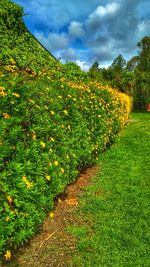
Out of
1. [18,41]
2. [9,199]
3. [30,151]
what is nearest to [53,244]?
[9,199]

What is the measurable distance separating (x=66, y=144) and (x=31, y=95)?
1.27 m

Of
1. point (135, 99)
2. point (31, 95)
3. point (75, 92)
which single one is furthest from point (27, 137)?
point (135, 99)

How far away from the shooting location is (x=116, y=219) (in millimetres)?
5348

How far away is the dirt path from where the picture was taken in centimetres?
418

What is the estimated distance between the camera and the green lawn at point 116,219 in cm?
435

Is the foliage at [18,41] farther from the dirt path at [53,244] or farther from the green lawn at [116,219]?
the dirt path at [53,244]

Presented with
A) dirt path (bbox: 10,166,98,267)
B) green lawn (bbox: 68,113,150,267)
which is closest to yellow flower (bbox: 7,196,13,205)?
dirt path (bbox: 10,166,98,267)

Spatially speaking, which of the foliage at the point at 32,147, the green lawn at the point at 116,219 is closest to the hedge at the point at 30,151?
the foliage at the point at 32,147

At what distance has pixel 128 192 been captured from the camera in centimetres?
655

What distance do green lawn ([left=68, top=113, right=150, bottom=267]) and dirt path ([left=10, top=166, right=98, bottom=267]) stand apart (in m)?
0.12

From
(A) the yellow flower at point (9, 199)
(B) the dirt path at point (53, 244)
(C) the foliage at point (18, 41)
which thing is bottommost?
(B) the dirt path at point (53, 244)

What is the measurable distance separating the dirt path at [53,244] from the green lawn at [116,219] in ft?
0.41

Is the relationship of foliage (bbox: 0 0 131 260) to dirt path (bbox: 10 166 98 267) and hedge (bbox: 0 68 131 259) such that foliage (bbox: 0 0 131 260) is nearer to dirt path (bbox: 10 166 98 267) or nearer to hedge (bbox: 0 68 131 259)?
hedge (bbox: 0 68 131 259)

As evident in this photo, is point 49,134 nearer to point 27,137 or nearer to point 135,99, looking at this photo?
point 27,137
